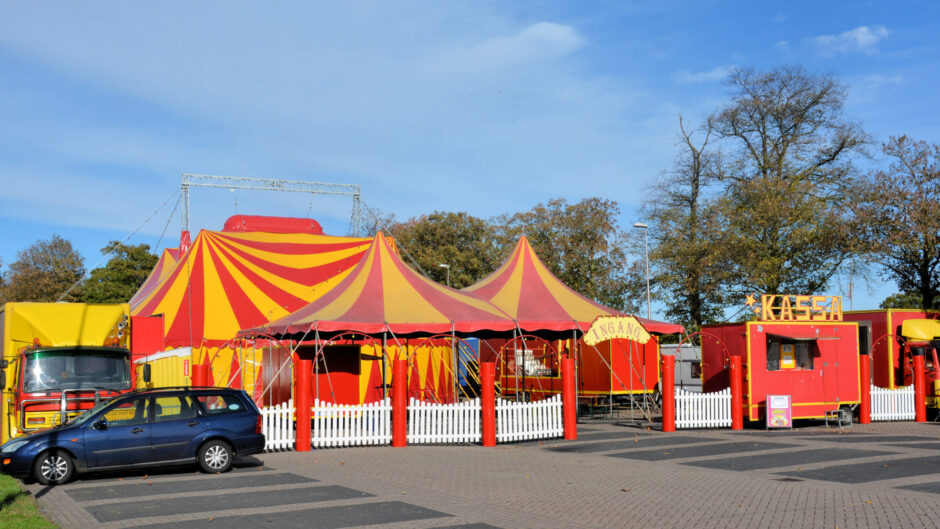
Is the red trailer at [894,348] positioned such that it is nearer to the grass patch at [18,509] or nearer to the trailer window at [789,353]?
the trailer window at [789,353]

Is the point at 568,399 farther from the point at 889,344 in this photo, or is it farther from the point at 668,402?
the point at 889,344

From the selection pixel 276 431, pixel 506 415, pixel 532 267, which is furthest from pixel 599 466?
pixel 532 267

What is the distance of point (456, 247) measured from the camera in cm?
5019

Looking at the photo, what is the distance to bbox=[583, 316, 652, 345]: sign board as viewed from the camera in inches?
811

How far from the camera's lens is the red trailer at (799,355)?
69.1 ft

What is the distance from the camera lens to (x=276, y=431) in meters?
16.7

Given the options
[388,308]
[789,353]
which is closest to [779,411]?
[789,353]

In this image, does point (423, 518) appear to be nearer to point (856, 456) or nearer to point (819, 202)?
point (856, 456)

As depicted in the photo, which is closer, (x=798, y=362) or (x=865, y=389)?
(x=798, y=362)

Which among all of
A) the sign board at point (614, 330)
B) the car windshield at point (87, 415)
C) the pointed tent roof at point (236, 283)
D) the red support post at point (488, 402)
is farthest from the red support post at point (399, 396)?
the pointed tent roof at point (236, 283)

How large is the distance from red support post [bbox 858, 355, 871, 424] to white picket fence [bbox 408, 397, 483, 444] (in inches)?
Answer: 441

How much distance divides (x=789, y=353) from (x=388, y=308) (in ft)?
34.1

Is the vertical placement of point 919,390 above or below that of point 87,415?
below

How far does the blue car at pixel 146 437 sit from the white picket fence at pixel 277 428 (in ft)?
7.94
